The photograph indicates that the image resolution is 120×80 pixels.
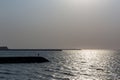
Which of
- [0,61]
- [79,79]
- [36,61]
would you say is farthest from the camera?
[36,61]

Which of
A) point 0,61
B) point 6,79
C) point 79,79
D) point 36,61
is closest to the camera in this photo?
point 6,79

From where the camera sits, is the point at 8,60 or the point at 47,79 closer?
the point at 47,79

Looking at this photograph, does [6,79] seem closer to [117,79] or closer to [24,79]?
[24,79]

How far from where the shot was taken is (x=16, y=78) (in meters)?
62.0

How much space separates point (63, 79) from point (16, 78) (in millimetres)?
10858

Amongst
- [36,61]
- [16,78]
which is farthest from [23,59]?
[16,78]

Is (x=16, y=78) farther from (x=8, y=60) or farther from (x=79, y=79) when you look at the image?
(x=8, y=60)

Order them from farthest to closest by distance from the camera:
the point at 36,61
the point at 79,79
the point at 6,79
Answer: the point at 36,61, the point at 79,79, the point at 6,79

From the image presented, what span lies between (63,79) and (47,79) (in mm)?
3764

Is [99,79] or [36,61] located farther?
[36,61]

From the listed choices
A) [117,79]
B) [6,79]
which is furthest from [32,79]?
[117,79]

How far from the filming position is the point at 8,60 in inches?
4572

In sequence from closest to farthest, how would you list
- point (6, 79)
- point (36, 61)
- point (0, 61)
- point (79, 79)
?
1. point (6, 79)
2. point (79, 79)
3. point (0, 61)
4. point (36, 61)

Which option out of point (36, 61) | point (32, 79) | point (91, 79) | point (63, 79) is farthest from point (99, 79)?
point (36, 61)
